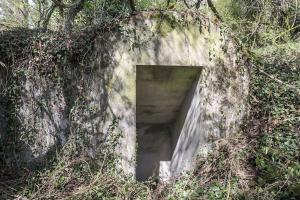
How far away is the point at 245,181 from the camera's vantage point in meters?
4.74

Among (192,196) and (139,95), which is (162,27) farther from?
(192,196)

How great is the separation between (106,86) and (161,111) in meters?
2.17

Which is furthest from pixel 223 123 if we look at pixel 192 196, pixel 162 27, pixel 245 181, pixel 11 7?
pixel 11 7

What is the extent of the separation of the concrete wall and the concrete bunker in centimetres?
29

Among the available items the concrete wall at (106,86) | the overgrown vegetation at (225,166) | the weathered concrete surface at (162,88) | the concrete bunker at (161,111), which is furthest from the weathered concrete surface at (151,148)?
the concrete wall at (106,86)

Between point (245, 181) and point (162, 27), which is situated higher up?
point (162, 27)

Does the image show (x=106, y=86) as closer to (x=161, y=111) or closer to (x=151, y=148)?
(x=161, y=111)

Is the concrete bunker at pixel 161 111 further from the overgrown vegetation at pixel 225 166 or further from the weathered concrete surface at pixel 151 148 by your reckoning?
the overgrown vegetation at pixel 225 166

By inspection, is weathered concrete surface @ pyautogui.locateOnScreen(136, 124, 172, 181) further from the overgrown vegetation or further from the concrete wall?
the concrete wall

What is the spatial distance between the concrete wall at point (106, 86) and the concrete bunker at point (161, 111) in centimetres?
29

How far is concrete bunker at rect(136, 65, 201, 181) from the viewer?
5503 mm

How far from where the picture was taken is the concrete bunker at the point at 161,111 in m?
5.50

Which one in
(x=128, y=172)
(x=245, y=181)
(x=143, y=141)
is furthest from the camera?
(x=143, y=141)

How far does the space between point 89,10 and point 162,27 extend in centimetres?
184
